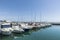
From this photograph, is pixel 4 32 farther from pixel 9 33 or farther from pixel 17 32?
pixel 17 32

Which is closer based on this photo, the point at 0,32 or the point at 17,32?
the point at 0,32

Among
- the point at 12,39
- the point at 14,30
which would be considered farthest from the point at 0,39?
the point at 14,30

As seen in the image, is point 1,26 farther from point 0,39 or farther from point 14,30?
point 0,39

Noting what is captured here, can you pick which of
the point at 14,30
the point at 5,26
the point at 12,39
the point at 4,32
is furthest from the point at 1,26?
the point at 12,39

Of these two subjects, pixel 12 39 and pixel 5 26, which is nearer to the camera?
pixel 12 39

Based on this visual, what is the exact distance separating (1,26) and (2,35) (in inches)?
166

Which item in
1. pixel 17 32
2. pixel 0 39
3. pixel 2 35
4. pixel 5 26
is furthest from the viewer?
pixel 5 26

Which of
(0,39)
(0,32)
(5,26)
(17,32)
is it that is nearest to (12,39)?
(0,39)

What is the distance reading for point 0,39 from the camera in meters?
15.8

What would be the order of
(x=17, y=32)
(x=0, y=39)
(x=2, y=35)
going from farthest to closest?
(x=17, y=32)
(x=2, y=35)
(x=0, y=39)

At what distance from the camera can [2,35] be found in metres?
18.6

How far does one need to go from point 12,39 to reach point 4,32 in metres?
2.48

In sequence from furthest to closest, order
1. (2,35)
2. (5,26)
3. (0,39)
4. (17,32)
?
(5,26)
(17,32)
(2,35)
(0,39)

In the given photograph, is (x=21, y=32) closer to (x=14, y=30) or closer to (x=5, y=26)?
(x=14, y=30)
